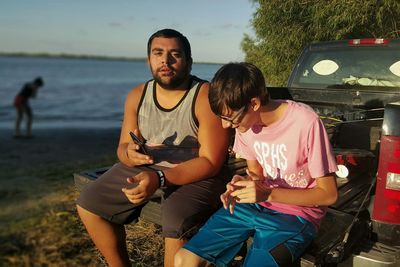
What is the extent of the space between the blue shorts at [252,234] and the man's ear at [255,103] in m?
0.54

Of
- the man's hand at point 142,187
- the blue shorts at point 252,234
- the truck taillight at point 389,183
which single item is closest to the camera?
the blue shorts at point 252,234

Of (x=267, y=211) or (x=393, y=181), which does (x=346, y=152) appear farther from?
(x=267, y=211)

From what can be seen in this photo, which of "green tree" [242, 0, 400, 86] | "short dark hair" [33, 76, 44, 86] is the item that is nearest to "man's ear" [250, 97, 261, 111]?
"short dark hair" [33, 76, 44, 86]

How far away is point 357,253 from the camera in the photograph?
1.97 meters

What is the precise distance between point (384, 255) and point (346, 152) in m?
0.82

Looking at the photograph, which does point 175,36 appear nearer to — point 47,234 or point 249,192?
point 249,192

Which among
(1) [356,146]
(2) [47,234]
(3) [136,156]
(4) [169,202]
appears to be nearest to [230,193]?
(4) [169,202]

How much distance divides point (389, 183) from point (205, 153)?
1.02m

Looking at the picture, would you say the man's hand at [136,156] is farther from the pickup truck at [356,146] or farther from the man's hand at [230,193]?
the man's hand at [230,193]

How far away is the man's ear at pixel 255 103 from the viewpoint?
74.0 inches

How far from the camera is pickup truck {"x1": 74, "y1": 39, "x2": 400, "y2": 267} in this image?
1967 millimetres

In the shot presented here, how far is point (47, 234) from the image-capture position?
Result: 325cm

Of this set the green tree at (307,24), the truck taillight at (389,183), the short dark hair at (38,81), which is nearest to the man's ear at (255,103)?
the truck taillight at (389,183)

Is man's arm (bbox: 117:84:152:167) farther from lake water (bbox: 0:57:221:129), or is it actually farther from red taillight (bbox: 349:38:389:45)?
red taillight (bbox: 349:38:389:45)
